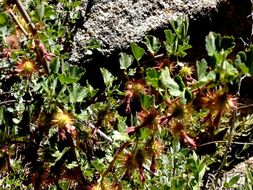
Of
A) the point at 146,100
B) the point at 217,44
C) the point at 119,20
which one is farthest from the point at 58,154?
the point at 119,20

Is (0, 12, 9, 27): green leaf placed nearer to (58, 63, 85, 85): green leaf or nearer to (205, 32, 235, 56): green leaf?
(58, 63, 85, 85): green leaf

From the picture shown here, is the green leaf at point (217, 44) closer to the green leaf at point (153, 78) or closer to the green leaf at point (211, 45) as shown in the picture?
the green leaf at point (211, 45)

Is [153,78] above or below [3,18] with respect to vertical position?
below

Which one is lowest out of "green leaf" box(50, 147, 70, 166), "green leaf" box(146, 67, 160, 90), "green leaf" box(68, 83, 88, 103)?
"green leaf" box(50, 147, 70, 166)

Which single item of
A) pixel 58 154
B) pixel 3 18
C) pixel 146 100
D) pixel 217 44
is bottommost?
pixel 58 154

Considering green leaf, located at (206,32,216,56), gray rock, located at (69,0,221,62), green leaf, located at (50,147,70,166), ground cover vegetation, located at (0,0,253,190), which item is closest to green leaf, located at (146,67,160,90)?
ground cover vegetation, located at (0,0,253,190)

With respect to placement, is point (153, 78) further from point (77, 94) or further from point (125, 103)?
point (125, 103)

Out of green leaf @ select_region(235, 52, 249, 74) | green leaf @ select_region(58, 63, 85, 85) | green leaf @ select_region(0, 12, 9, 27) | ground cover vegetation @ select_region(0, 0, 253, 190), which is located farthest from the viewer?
green leaf @ select_region(0, 12, 9, 27)

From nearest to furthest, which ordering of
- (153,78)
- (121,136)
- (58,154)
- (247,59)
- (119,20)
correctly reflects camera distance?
(247,59) < (153,78) < (121,136) < (58,154) < (119,20)

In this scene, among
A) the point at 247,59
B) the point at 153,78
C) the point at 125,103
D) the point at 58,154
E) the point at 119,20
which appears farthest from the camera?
the point at 119,20
